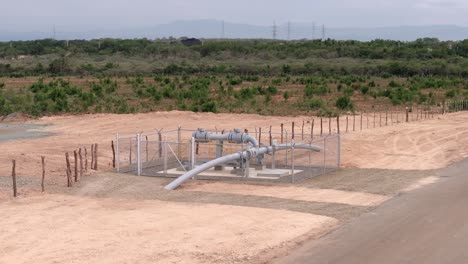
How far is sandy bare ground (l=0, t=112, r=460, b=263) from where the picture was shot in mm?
17250

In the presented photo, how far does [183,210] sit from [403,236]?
6531 millimetres

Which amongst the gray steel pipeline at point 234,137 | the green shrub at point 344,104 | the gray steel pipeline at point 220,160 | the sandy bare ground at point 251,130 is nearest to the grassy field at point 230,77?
the green shrub at point 344,104

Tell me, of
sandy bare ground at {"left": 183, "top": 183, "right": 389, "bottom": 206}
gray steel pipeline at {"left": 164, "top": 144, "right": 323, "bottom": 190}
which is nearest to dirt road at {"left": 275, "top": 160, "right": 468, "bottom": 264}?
sandy bare ground at {"left": 183, "top": 183, "right": 389, "bottom": 206}

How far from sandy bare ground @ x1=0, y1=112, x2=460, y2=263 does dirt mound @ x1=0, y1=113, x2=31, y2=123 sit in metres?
16.0

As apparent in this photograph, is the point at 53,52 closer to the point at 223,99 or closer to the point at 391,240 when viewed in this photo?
the point at 223,99

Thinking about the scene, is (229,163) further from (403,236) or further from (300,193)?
(403,236)

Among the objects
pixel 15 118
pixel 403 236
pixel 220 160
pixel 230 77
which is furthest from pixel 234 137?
pixel 230 77

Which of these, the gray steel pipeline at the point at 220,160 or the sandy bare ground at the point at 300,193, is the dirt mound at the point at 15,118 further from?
the sandy bare ground at the point at 300,193

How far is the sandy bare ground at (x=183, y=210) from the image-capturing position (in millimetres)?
17250

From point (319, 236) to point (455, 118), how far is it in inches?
1501

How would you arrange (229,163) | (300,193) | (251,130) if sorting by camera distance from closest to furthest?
(300,193) → (229,163) → (251,130)

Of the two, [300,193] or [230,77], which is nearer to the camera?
[300,193]

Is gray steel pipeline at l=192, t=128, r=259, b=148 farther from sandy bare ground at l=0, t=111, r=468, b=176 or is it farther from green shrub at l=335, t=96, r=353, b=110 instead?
green shrub at l=335, t=96, r=353, b=110

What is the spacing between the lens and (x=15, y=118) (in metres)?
53.9
